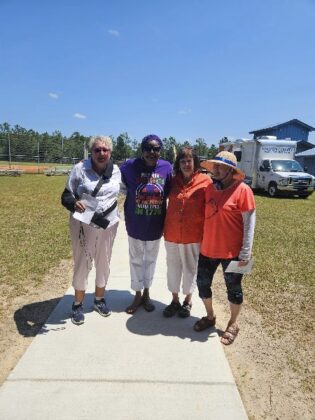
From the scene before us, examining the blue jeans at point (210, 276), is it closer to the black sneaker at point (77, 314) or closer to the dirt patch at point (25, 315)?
the black sneaker at point (77, 314)

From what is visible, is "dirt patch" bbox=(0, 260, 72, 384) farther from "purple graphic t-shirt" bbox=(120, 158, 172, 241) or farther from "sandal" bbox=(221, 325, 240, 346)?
"sandal" bbox=(221, 325, 240, 346)

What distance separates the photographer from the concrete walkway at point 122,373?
8.55 feet

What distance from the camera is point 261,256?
6875 millimetres

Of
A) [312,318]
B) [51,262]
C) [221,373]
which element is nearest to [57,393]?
[221,373]

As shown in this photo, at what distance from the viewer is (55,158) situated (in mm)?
42938

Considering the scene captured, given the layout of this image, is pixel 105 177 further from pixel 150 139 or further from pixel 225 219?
pixel 225 219

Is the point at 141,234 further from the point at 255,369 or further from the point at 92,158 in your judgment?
the point at 255,369

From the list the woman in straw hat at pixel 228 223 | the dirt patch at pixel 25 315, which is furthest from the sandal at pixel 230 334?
the dirt patch at pixel 25 315

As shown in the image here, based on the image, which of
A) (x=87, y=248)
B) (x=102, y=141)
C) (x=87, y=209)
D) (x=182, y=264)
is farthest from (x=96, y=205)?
(x=182, y=264)

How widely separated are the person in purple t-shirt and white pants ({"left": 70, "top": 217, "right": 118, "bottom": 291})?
0.25 metres

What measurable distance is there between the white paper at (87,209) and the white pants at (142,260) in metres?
0.60

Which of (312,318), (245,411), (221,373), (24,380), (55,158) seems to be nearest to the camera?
(245,411)

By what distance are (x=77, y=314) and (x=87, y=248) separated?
0.71 m

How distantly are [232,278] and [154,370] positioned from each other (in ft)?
3.47
